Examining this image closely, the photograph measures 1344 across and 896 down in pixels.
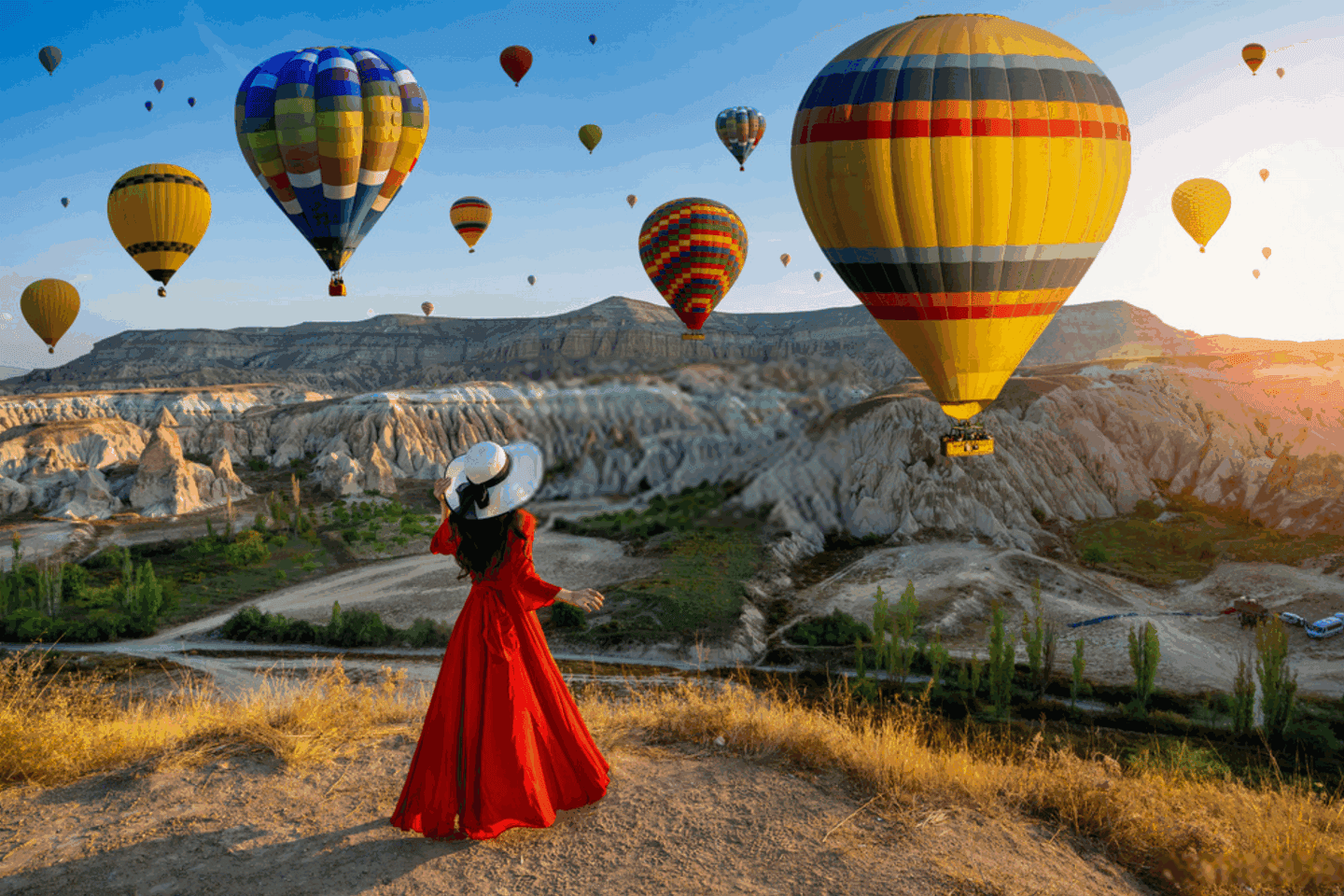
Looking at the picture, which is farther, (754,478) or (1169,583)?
(1169,583)

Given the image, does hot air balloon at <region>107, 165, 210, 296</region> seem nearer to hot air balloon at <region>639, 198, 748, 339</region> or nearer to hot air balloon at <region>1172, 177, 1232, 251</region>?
hot air balloon at <region>639, 198, 748, 339</region>

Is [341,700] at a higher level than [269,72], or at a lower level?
lower

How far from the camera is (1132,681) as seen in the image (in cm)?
2367

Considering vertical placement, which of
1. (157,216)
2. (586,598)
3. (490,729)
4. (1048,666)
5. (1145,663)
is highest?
(157,216)

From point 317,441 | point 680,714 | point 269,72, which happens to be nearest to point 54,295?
point 317,441

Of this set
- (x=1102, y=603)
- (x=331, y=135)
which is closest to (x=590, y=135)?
(x=331, y=135)

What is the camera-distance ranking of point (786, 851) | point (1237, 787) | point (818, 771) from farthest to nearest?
point (1237, 787) → point (818, 771) → point (786, 851)

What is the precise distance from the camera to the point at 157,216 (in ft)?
126

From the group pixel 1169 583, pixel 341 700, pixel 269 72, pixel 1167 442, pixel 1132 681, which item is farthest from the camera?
pixel 1167 442

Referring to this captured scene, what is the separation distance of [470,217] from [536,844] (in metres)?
59.2

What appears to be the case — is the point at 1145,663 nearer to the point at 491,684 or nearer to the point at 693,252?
the point at 491,684

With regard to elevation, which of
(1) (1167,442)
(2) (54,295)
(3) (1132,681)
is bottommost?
(3) (1132,681)

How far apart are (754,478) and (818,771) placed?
66.3 feet

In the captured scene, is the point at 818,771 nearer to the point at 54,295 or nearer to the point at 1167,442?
the point at 1167,442
